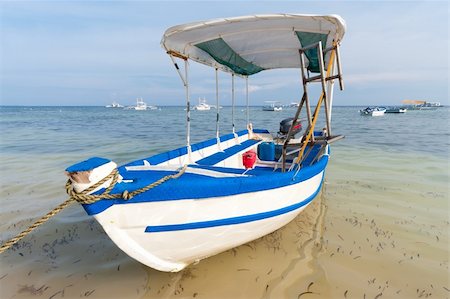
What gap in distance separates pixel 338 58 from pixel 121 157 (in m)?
11.9

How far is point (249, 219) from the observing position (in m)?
3.75

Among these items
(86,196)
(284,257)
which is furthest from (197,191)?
(284,257)

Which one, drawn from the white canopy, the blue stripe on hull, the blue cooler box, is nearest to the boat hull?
the blue stripe on hull

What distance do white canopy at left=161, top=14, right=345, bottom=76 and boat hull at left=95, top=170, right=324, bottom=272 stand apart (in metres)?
2.58

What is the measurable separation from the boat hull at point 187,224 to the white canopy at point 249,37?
2577mm

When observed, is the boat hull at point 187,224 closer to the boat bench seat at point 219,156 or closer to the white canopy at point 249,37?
the boat bench seat at point 219,156

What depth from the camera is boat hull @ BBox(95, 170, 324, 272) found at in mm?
3100

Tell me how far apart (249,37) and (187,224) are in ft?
13.3

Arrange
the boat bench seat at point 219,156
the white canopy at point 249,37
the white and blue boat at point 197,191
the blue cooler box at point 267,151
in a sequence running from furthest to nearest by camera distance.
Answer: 1. the blue cooler box at point 267,151
2. the boat bench seat at point 219,156
3. the white canopy at point 249,37
4. the white and blue boat at point 197,191

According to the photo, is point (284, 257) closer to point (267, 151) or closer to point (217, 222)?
point (217, 222)

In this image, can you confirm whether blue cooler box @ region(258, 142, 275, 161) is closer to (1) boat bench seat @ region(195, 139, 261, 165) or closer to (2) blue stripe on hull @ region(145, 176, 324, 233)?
(1) boat bench seat @ region(195, 139, 261, 165)

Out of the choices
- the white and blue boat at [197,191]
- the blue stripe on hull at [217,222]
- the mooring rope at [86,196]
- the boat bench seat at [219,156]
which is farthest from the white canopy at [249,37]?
the blue stripe on hull at [217,222]

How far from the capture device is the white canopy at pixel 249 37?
422 centimetres

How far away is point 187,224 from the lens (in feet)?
10.9
